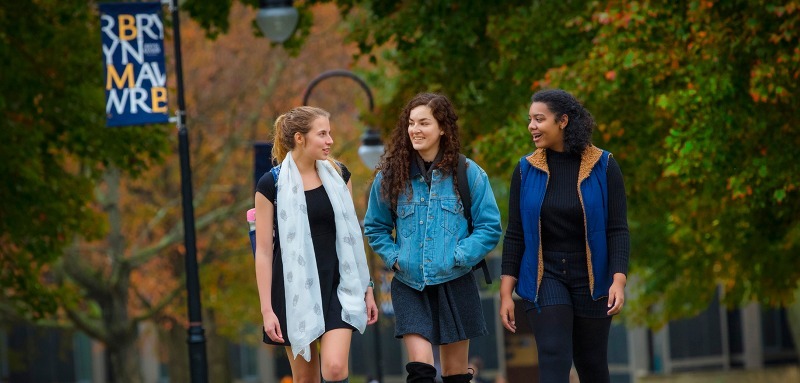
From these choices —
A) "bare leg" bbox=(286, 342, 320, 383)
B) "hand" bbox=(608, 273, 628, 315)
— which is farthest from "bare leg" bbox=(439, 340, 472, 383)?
"hand" bbox=(608, 273, 628, 315)

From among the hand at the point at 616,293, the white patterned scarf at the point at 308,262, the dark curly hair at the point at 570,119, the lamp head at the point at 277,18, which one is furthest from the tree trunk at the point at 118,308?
the hand at the point at 616,293

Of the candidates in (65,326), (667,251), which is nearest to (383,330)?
(65,326)

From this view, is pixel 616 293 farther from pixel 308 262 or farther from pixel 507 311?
pixel 308 262

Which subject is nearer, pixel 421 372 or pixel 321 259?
pixel 421 372

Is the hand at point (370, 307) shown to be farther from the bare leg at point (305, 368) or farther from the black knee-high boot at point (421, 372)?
the black knee-high boot at point (421, 372)

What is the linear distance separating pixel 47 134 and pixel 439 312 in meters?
11.8

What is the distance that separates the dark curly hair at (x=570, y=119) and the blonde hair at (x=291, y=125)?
1.10 metres

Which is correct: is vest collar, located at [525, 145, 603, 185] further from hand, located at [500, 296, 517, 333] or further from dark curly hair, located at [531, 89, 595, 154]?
hand, located at [500, 296, 517, 333]

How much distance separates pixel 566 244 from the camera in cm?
752

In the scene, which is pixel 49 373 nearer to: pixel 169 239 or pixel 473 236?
pixel 169 239

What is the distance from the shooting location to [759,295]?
1761 centimetres

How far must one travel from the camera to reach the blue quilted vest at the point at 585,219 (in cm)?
748

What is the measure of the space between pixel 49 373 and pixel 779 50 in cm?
3667

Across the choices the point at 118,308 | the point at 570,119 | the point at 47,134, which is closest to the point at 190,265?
the point at 47,134
